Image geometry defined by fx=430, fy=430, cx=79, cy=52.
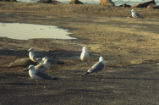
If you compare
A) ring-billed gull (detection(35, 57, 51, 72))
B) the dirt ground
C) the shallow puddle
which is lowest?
the shallow puddle

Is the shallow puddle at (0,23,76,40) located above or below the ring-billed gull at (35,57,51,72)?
below

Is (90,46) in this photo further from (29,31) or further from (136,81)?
(136,81)

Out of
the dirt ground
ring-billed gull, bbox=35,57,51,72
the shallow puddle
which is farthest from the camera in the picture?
the shallow puddle

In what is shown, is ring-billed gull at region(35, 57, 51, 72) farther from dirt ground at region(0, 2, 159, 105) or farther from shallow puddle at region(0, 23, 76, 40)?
shallow puddle at region(0, 23, 76, 40)

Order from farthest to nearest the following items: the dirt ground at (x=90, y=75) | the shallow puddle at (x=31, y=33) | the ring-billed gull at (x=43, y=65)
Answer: the shallow puddle at (x=31, y=33) < the ring-billed gull at (x=43, y=65) < the dirt ground at (x=90, y=75)

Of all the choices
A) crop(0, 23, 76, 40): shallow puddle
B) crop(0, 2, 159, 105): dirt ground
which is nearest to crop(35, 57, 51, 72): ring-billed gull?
crop(0, 2, 159, 105): dirt ground

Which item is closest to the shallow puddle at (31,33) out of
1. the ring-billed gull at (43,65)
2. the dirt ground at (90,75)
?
the dirt ground at (90,75)

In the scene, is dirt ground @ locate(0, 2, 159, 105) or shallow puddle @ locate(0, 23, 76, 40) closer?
dirt ground @ locate(0, 2, 159, 105)

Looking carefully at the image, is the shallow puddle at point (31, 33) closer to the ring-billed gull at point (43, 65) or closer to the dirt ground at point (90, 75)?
the dirt ground at point (90, 75)

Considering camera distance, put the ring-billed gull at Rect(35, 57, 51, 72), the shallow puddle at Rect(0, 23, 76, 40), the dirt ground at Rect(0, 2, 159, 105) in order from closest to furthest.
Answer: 1. the dirt ground at Rect(0, 2, 159, 105)
2. the ring-billed gull at Rect(35, 57, 51, 72)
3. the shallow puddle at Rect(0, 23, 76, 40)

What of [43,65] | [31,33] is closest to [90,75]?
[43,65]

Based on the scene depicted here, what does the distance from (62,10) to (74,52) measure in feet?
108

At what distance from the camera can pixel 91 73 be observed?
16516mm

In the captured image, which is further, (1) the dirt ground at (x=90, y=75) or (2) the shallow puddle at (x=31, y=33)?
(2) the shallow puddle at (x=31, y=33)
